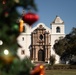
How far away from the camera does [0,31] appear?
150 inches

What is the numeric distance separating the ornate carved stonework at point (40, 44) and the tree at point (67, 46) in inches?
85.7

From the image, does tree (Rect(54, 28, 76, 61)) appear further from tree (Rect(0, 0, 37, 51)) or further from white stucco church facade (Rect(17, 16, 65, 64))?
tree (Rect(0, 0, 37, 51))

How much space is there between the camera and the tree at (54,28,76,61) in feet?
172

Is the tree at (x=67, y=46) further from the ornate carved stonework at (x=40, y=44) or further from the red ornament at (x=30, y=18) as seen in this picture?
the red ornament at (x=30, y=18)

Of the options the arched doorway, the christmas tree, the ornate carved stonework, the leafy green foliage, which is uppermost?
the ornate carved stonework

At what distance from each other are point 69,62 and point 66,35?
182 inches

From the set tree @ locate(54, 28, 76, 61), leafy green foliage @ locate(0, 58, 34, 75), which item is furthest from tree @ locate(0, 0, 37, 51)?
tree @ locate(54, 28, 76, 61)

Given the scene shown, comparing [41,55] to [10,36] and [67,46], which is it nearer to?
[67,46]

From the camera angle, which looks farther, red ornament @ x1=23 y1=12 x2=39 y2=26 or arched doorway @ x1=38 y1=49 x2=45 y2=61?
arched doorway @ x1=38 y1=49 x2=45 y2=61

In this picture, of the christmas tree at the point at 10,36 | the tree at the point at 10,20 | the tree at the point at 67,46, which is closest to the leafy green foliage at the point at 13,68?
the christmas tree at the point at 10,36

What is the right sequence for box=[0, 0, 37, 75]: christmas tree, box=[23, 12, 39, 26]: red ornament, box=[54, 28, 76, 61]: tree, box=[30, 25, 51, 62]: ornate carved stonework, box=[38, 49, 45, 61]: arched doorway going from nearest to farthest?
box=[0, 0, 37, 75]: christmas tree < box=[23, 12, 39, 26]: red ornament < box=[54, 28, 76, 61]: tree < box=[38, 49, 45, 61]: arched doorway < box=[30, 25, 51, 62]: ornate carved stonework

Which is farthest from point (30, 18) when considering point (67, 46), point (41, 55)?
point (41, 55)

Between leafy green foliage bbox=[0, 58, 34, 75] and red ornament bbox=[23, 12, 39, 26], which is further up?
red ornament bbox=[23, 12, 39, 26]

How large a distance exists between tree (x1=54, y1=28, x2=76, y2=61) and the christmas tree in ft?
156
